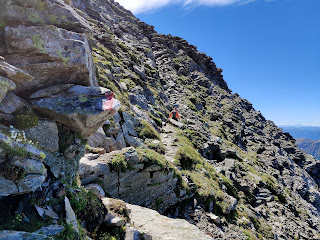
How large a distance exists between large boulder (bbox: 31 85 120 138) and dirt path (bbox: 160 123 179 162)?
15.1m

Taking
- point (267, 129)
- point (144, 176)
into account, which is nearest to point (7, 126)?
point (144, 176)

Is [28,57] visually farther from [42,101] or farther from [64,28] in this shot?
[64,28]

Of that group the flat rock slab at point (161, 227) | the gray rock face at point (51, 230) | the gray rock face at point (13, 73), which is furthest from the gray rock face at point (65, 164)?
the flat rock slab at point (161, 227)

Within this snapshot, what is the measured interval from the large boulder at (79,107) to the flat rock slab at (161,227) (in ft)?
19.6

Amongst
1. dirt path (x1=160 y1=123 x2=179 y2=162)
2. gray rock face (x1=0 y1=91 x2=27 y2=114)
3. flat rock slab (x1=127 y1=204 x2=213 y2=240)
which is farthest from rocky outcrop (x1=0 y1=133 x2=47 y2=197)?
dirt path (x1=160 y1=123 x2=179 y2=162)

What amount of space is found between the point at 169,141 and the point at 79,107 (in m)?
21.5

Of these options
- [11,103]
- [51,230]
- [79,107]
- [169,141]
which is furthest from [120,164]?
[169,141]

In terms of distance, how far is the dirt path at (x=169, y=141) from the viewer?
2633 cm

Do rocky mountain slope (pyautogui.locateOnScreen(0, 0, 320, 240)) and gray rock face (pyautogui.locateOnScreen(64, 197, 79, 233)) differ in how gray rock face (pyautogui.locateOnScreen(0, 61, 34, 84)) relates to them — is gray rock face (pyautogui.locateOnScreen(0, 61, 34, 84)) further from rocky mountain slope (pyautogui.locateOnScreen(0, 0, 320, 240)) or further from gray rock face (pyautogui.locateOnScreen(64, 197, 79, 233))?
gray rock face (pyautogui.locateOnScreen(64, 197, 79, 233))

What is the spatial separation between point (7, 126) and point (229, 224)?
1994 cm

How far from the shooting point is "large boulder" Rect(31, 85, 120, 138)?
9969 mm

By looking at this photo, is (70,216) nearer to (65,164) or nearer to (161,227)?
(65,164)

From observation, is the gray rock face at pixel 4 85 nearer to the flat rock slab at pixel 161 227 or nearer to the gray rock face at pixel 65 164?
the gray rock face at pixel 65 164

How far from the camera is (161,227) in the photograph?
12438 mm
